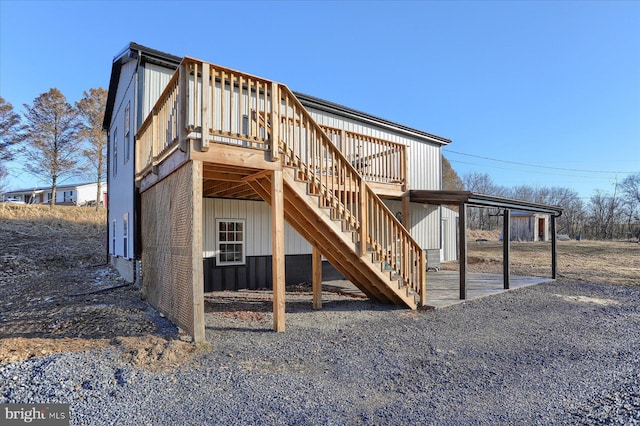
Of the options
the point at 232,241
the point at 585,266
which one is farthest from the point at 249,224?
the point at 585,266

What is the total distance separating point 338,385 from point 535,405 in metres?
1.80

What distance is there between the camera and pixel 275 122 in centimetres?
541

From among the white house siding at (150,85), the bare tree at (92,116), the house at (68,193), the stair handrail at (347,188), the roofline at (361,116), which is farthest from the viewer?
the house at (68,193)

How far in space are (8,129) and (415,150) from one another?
2588 cm

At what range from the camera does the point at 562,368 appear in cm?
427

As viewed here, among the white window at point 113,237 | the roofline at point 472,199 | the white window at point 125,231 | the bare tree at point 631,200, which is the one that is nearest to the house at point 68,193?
the white window at point 113,237

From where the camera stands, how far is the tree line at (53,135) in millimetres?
23844

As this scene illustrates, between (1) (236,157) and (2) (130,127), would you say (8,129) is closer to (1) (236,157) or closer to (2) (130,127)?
(2) (130,127)

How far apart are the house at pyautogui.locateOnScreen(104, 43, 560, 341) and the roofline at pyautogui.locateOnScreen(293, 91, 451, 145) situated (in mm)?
52

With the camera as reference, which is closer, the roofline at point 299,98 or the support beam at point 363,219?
the support beam at point 363,219

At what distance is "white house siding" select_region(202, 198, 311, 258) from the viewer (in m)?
9.19

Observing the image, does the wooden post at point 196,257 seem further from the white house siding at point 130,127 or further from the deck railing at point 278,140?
the white house siding at point 130,127

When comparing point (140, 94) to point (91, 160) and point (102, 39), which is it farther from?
point (91, 160)

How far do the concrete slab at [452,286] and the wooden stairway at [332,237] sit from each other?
94 centimetres
